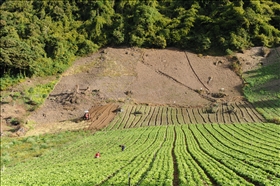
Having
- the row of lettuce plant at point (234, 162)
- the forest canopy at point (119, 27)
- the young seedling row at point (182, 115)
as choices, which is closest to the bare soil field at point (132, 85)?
the young seedling row at point (182, 115)

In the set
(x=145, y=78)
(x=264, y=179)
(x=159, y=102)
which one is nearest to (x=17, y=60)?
(x=145, y=78)

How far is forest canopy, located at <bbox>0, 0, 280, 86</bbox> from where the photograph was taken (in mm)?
56844

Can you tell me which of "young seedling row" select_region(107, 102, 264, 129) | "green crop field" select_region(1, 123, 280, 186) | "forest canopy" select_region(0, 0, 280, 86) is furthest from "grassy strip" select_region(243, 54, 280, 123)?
"forest canopy" select_region(0, 0, 280, 86)

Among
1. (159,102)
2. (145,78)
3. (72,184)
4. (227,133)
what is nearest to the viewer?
(72,184)

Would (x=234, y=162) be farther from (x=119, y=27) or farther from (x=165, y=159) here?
(x=119, y=27)

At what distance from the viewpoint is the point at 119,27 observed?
62.3 m

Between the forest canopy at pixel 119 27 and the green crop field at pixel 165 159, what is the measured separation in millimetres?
25826

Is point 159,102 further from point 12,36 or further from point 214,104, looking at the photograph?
point 12,36

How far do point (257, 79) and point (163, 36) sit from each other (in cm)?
2189

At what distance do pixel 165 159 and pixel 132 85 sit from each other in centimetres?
3196

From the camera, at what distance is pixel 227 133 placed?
98.7ft

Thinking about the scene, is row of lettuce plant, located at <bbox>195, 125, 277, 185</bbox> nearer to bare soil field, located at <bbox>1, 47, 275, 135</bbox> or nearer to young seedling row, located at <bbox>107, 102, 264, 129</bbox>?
young seedling row, located at <bbox>107, 102, 264, 129</bbox>

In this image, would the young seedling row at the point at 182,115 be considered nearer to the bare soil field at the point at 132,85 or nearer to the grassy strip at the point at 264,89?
the grassy strip at the point at 264,89

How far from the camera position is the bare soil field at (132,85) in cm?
4566
